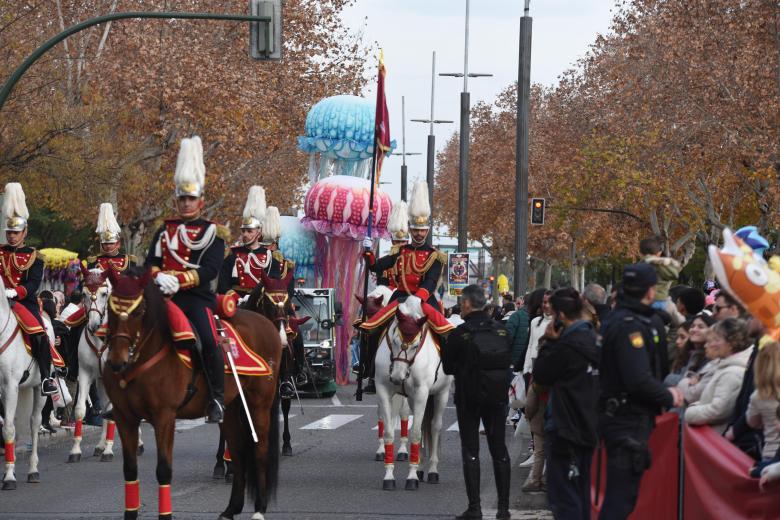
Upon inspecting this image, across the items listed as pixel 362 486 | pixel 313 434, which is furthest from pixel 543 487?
pixel 313 434

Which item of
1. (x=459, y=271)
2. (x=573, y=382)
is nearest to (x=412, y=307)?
(x=573, y=382)

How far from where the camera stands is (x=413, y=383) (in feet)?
50.5

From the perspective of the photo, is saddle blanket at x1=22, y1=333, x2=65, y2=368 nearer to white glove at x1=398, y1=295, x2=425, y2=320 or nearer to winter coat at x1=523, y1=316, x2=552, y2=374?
white glove at x1=398, y1=295, x2=425, y2=320

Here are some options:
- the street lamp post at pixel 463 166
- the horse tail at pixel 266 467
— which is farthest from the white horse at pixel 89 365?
the street lamp post at pixel 463 166

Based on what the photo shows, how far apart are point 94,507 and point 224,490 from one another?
68.2 inches

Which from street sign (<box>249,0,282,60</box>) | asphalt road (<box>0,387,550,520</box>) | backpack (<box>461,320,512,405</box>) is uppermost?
street sign (<box>249,0,282,60</box>)

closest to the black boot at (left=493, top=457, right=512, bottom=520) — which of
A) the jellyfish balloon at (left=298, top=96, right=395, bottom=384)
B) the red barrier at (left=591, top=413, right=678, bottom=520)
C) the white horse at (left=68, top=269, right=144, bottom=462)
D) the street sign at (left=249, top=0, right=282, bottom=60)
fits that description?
the red barrier at (left=591, top=413, right=678, bottom=520)

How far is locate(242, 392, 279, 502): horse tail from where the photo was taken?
41.0 feet

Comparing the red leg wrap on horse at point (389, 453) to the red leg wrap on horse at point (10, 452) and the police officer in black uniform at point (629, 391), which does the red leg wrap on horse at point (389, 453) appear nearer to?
the red leg wrap on horse at point (10, 452)

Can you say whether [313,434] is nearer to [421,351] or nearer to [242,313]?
[421,351]

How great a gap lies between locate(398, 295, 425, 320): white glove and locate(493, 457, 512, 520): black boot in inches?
106

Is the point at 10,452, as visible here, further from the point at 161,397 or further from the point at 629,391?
the point at 629,391

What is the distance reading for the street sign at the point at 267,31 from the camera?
2198cm

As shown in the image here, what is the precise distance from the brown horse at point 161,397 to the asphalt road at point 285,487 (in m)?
0.54
